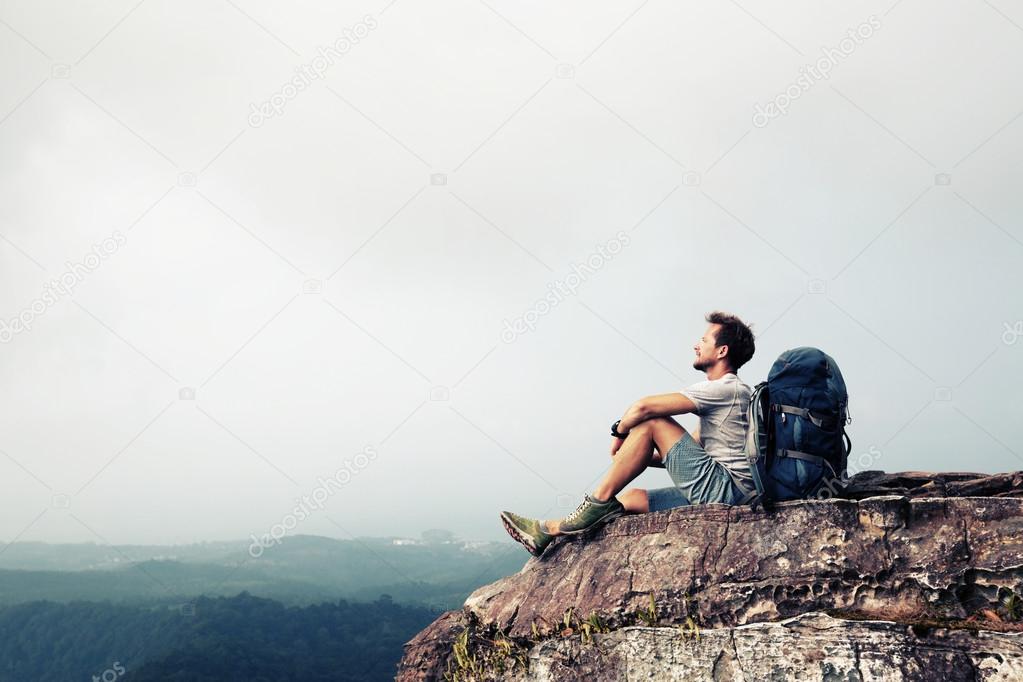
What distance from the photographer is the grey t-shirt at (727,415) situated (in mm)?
8039

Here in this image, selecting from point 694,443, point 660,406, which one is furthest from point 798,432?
point 660,406

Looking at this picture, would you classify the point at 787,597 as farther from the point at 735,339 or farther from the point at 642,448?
the point at 735,339

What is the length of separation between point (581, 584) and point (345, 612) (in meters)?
53.8

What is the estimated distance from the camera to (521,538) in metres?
9.09

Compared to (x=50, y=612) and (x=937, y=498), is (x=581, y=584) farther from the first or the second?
(x=50, y=612)

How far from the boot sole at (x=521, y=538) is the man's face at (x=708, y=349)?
328cm

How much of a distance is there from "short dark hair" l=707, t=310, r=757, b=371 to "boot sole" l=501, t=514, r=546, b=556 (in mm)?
3540

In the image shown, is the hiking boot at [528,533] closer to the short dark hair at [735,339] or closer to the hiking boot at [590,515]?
the hiking boot at [590,515]

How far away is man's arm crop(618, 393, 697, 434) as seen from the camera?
805 centimetres

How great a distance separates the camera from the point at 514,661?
826 centimetres

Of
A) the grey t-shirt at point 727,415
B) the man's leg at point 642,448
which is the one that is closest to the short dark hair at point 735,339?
the grey t-shirt at point 727,415

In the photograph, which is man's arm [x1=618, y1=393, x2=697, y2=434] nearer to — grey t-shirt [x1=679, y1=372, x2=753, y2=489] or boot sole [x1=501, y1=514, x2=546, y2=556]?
grey t-shirt [x1=679, y1=372, x2=753, y2=489]

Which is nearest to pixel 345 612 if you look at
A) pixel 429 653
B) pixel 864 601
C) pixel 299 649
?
pixel 299 649

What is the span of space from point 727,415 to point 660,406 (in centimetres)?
83
